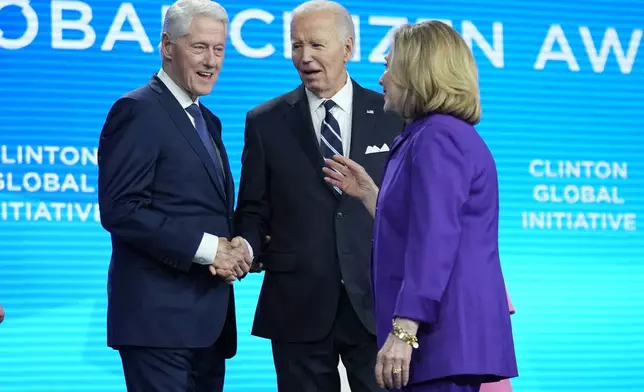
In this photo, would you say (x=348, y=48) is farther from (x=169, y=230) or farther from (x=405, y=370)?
(x=405, y=370)

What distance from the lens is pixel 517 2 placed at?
5.23 m

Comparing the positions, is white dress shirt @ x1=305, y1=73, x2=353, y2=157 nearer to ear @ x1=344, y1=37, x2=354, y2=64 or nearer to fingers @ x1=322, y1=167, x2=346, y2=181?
ear @ x1=344, y1=37, x2=354, y2=64

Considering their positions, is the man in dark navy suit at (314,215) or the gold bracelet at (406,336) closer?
the gold bracelet at (406,336)

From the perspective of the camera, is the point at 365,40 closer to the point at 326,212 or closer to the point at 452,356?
the point at 326,212

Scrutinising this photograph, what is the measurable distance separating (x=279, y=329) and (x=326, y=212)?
397 millimetres

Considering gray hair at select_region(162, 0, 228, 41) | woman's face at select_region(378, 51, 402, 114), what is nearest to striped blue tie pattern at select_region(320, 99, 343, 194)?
gray hair at select_region(162, 0, 228, 41)

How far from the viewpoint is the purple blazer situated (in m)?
2.46

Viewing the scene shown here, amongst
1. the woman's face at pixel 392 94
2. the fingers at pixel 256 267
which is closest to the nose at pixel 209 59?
the fingers at pixel 256 267

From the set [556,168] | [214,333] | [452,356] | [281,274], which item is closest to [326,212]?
[281,274]

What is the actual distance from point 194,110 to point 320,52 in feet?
1.54

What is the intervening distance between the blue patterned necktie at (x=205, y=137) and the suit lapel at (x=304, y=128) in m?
0.28

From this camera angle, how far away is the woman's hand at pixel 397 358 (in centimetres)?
246

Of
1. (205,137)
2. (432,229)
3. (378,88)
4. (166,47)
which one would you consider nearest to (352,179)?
(205,137)

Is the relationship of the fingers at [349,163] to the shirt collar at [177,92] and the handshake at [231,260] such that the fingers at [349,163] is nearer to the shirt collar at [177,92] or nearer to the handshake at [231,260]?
the handshake at [231,260]
